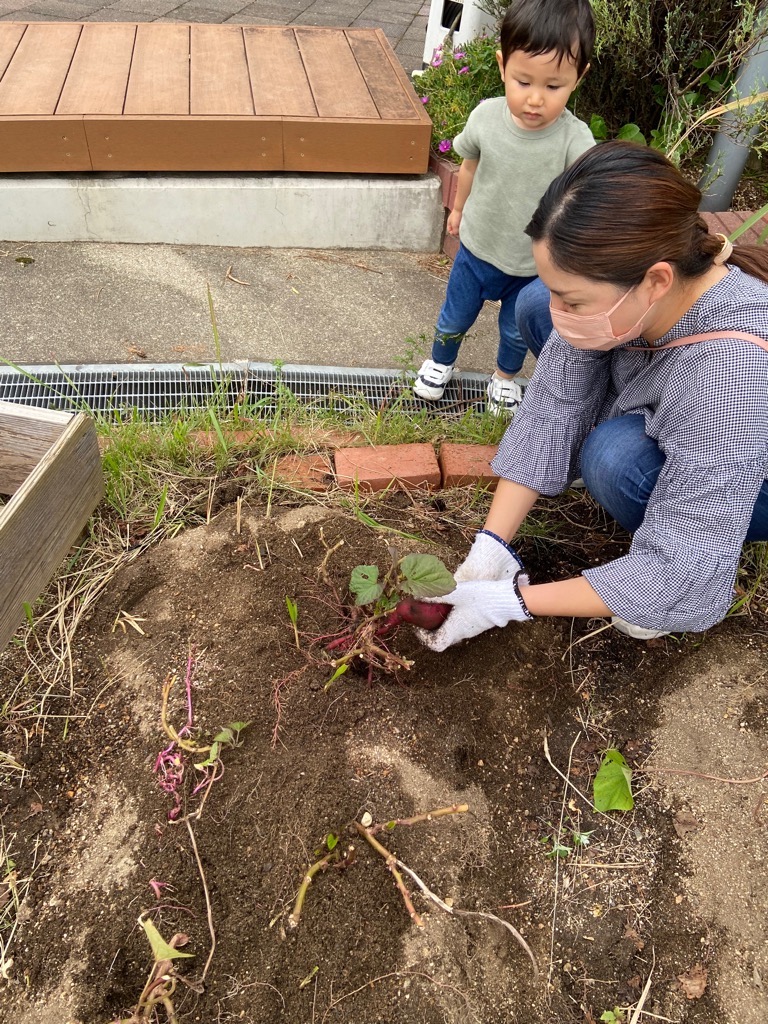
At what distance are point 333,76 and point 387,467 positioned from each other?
2.33 m

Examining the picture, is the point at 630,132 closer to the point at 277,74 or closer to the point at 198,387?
the point at 277,74

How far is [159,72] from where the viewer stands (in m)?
3.31

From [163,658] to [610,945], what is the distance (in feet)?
3.34

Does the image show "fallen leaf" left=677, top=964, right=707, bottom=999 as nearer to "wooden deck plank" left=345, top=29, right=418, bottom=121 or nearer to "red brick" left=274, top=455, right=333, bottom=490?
"red brick" left=274, top=455, right=333, bottom=490

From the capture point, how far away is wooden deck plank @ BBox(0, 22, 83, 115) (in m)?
2.98

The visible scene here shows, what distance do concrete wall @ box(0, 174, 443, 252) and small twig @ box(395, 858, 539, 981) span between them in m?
→ 2.73

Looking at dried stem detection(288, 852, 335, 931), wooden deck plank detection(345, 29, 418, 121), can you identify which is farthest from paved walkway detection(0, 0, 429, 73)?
dried stem detection(288, 852, 335, 931)

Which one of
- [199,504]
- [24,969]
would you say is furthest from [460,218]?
[24,969]

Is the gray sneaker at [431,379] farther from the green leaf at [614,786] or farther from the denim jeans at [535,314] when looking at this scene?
the green leaf at [614,786]

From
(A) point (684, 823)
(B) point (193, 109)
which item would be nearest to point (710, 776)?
(A) point (684, 823)

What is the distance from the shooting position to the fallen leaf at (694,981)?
50.9 inches

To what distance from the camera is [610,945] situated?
134 centimetres

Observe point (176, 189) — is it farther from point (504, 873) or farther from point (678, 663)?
point (504, 873)

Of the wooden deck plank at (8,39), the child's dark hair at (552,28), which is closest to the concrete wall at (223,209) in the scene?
the wooden deck plank at (8,39)
